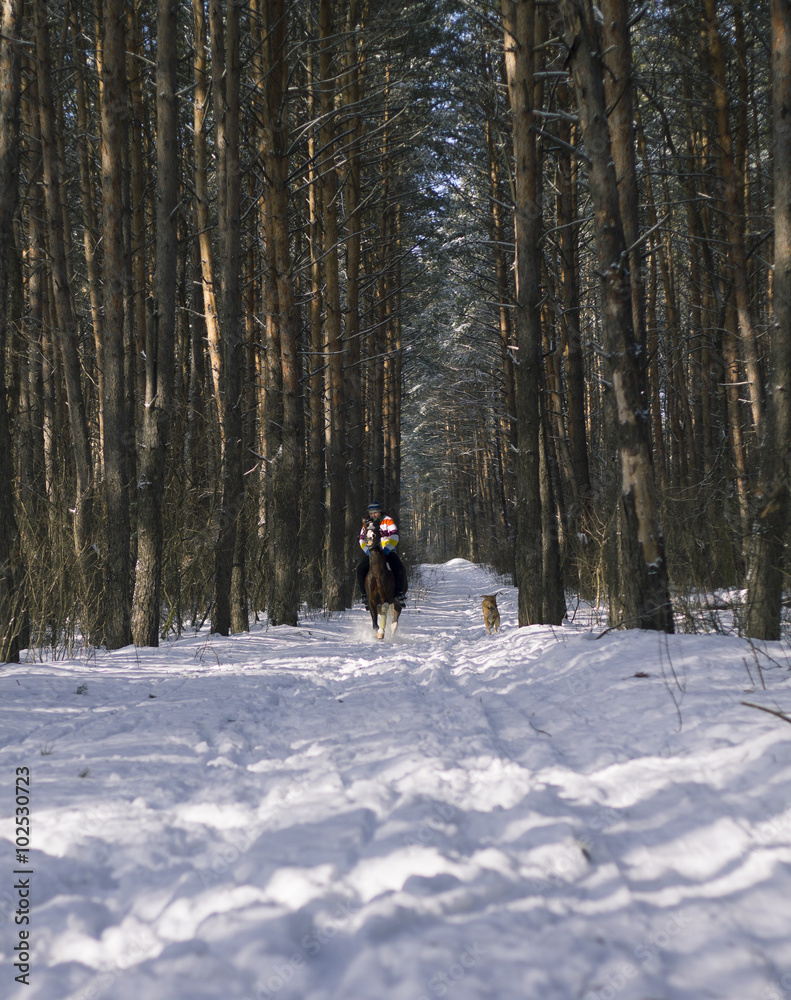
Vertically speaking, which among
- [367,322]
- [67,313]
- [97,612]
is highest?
[367,322]

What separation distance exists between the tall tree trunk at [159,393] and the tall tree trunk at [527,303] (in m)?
4.92

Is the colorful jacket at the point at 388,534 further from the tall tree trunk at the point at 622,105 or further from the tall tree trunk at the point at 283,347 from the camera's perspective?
the tall tree trunk at the point at 622,105

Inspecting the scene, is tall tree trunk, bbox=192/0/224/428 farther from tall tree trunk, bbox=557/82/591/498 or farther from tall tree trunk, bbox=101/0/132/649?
tall tree trunk, bbox=557/82/591/498

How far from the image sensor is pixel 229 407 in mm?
9953

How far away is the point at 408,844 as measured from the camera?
8.69ft

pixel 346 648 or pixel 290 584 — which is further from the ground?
pixel 290 584

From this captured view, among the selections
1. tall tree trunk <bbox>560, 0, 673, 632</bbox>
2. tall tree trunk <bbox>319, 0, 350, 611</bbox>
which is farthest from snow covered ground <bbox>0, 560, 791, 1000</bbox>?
tall tree trunk <bbox>319, 0, 350, 611</bbox>

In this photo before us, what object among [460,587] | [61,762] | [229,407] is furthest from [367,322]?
[61,762]

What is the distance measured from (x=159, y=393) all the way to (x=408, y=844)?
23.8 ft

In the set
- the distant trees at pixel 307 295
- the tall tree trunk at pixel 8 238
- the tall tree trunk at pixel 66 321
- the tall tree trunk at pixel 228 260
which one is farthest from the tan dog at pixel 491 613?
the tall tree trunk at pixel 8 238

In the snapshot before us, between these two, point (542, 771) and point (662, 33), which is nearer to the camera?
point (542, 771)

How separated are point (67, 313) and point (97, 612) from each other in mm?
4706

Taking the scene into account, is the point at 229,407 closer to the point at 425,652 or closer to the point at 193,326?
the point at 425,652

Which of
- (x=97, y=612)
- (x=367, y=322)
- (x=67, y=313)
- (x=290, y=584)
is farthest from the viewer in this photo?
(x=367, y=322)
